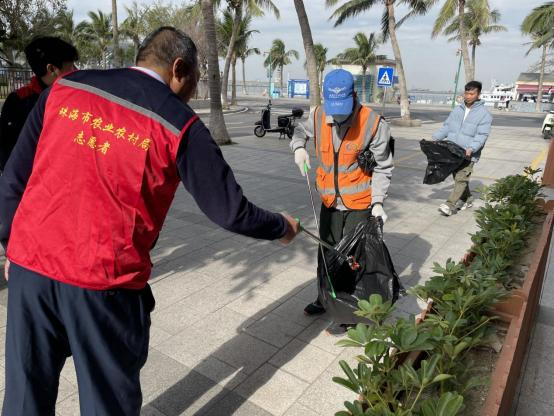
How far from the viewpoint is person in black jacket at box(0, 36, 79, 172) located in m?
2.66

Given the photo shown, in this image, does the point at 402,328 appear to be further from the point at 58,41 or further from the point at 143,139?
the point at 58,41

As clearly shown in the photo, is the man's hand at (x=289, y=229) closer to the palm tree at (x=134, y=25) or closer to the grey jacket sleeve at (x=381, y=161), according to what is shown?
the grey jacket sleeve at (x=381, y=161)

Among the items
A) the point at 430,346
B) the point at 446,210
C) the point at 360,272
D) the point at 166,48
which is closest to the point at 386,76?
the point at 446,210

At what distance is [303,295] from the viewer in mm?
3750

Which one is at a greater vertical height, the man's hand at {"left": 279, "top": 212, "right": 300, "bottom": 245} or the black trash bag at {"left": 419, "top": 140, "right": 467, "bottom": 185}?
the man's hand at {"left": 279, "top": 212, "right": 300, "bottom": 245}

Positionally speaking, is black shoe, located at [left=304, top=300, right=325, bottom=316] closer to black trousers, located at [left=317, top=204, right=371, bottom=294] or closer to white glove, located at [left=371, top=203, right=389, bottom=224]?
black trousers, located at [left=317, top=204, right=371, bottom=294]

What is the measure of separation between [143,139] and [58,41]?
178 centimetres

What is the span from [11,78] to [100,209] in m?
14.4

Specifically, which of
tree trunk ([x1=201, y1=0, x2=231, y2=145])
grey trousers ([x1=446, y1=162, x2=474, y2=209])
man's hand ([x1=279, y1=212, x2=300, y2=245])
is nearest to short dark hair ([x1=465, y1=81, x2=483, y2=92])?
grey trousers ([x1=446, y1=162, x2=474, y2=209])

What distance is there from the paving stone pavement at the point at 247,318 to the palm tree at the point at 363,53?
4126 centimetres

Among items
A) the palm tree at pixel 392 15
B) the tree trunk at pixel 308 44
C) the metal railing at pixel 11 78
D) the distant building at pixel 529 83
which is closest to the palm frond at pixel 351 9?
the palm tree at pixel 392 15

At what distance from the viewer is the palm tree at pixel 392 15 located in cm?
2028

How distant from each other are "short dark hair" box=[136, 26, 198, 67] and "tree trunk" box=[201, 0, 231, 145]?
33.1ft

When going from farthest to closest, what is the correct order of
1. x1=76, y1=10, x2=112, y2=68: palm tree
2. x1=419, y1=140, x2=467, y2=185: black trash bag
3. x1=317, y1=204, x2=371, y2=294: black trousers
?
x1=76, y1=10, x2=112, y2=68: palm tree, x1=419, y1=140, x2=467, y2=185: black trash bag, x1=317, y1=204, x2=371, y2=294: black trousers
